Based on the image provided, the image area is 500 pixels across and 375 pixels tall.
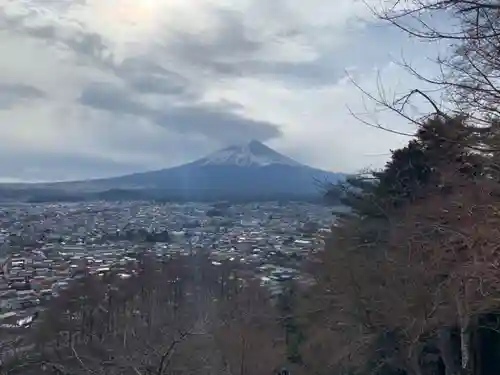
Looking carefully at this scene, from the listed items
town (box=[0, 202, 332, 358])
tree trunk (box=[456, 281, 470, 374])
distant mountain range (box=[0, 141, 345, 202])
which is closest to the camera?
tree trunk (box=[456, 281, 470, 374])

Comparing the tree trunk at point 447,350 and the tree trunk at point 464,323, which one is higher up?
the tree trunk at point 464,323

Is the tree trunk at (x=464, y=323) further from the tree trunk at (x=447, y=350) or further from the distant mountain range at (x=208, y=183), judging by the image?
the distant mountain range at (x=208, y=183)

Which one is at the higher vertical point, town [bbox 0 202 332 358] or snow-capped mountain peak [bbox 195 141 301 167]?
snow-capped mountain peak [bbox 195 141 301 167]

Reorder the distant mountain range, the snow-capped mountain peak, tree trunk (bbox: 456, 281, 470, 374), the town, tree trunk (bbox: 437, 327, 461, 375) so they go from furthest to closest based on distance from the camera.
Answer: the snow-capped mountain peak, the distant mountain range, the town, tree trunk (bbox: 437, 327, 461, 375), tree trunk (bbox: 456, 281, 470, 374)

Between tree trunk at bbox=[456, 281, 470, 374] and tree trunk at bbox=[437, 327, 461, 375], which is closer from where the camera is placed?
tree trunk at bbox=[456, 281, 470, 374]

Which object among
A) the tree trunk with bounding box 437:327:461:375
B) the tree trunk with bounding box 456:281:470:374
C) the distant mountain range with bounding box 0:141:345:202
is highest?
the distant mountain range with bounding box 0:141:345:202

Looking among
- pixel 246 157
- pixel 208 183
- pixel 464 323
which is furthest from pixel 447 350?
pixel 246 157

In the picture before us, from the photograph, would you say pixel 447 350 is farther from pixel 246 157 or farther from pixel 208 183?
pixel 246 157

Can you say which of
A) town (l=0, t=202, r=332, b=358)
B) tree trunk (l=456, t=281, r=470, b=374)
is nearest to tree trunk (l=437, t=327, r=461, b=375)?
tree trunk (l=456, t=281, r=470, b=374)

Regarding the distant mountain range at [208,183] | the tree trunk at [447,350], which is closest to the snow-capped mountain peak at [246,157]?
the distant mountain range at [208,183]

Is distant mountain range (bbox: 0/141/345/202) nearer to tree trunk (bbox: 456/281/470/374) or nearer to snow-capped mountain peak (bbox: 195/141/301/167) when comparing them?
snow-capped mountain peak (bbox: 195/141/301/167)
